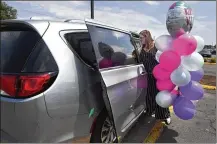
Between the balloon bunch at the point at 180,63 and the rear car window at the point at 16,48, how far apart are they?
5.93 ft

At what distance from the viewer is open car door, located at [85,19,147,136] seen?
2711mm

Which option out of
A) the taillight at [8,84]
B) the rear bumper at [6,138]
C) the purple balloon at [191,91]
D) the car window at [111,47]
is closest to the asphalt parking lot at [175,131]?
the purple balloon at [191,91]

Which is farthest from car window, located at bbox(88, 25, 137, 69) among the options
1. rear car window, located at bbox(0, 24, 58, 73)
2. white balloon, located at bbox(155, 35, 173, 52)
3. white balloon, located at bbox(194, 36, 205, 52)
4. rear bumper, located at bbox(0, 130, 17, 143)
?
rear bumper, located at bbox(0, 130, 17, 143)

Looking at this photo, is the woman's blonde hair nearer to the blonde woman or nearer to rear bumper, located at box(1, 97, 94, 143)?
the blonde woman

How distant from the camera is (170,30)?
3.61m

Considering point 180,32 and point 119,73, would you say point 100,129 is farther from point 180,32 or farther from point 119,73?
point 180,32

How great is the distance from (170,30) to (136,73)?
2.54 feet

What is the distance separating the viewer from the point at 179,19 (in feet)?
11.5

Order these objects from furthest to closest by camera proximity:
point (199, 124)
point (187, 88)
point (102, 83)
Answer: point (199, 124), point (187, 88), point (102, 83)

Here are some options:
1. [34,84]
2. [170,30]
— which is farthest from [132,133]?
[34,84]

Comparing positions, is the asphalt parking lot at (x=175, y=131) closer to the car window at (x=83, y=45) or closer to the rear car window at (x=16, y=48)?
the car window at (x=83, y=45)

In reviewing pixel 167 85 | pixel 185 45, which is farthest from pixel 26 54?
pixel 167 85

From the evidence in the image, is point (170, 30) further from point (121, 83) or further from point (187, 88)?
point (121, 83)

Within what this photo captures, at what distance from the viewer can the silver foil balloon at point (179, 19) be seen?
350 centimetres
